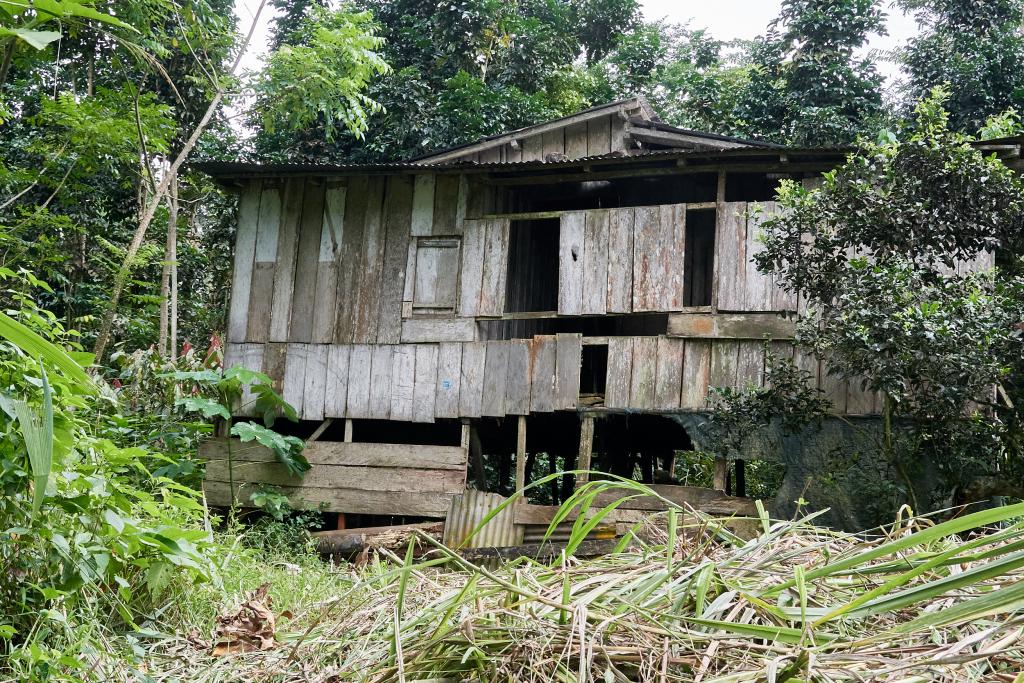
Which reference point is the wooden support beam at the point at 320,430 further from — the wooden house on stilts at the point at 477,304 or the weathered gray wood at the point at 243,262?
the weathered gray wood at the point at 243,262

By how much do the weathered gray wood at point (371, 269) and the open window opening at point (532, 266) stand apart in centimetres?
150

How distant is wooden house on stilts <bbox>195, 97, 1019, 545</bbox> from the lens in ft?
32.2

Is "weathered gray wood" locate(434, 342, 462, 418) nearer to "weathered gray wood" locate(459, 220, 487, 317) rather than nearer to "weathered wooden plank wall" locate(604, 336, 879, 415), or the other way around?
"weathered gray wood" locate(459, 220, 487, 317)

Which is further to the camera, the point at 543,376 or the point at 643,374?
the point at 543,376

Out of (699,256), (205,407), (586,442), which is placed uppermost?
(699,256)

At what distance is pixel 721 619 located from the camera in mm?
1586

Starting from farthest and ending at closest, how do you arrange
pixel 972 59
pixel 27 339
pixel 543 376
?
pixel 972 59
pixel 543 376
pixel 27 339

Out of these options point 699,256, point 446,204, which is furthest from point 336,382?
point 699,256

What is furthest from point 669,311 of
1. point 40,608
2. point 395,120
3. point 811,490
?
point 395,120

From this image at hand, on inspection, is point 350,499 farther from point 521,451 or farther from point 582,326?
point 582,326

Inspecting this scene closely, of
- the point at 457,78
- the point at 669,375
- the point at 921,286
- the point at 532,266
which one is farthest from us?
the point at 457,78

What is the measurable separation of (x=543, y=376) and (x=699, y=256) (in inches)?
108

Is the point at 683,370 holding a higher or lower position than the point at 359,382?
higher

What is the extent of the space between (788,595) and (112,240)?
56.4ft
